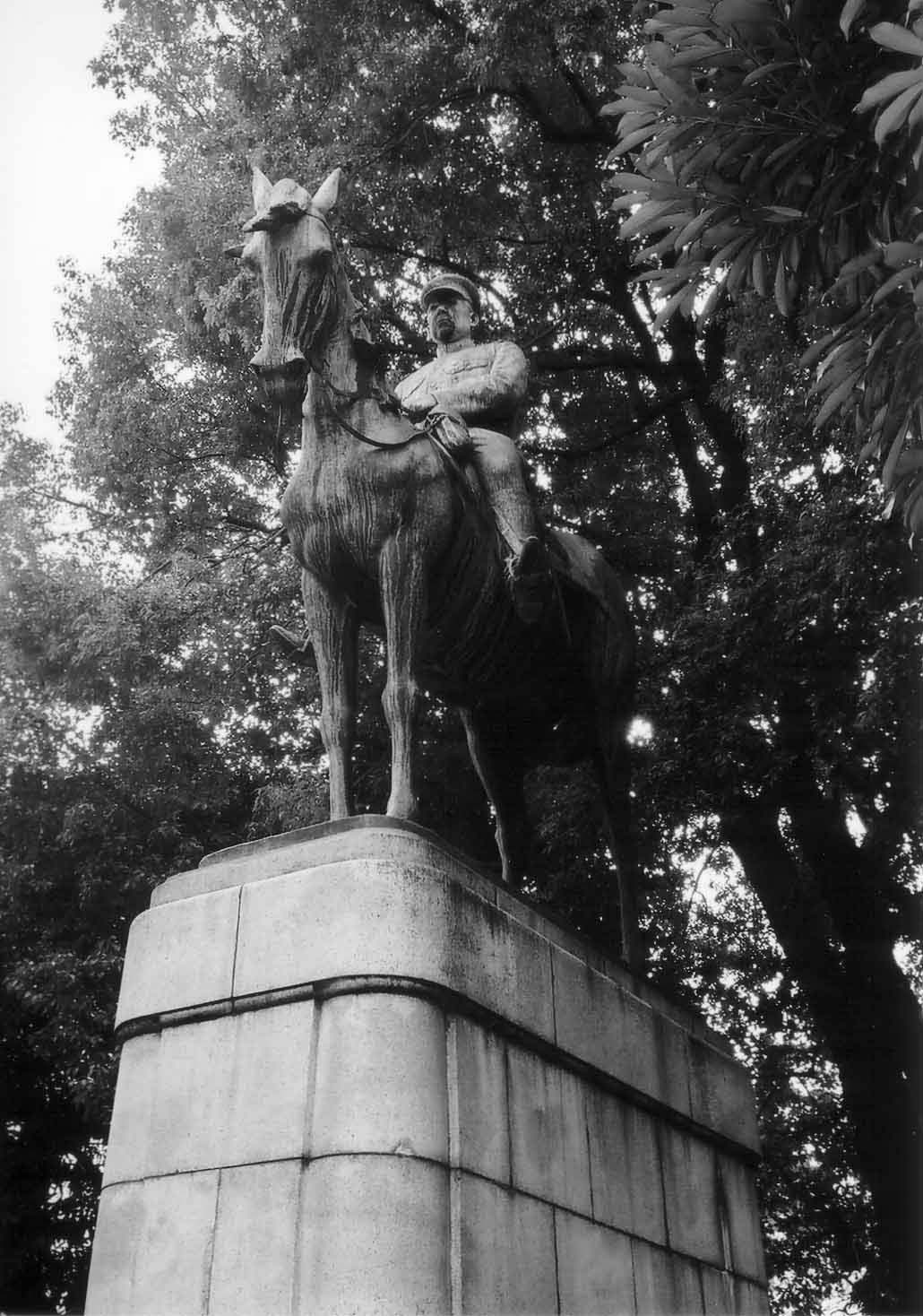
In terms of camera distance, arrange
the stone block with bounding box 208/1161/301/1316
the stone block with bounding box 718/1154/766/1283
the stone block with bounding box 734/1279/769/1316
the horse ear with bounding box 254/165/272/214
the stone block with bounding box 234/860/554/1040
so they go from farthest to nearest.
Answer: the stone block with bounding box 718/1154/766/1283 < the stone block with bounding box 734/1279/769/1316 < the horse ear with bounding box 254/165/272/214 < the stone block with bounding box 234/860/554/1040 < the stone block with bounding box 208/1161/301/1316

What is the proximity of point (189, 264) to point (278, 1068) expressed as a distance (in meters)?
10.7

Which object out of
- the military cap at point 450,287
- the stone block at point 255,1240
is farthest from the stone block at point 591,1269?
the military cap at point 450,287

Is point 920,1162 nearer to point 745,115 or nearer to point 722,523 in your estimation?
point 722,523

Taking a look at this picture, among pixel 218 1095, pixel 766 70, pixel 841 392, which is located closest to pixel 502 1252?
pixel 218 1095

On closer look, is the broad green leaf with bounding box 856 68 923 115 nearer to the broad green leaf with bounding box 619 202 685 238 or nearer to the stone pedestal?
the broad green leaf with bounding box 619 202 685 238

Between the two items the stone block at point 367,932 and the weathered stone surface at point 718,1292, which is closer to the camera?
the stone block at point 367,932

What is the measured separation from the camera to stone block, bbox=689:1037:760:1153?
6.99 m

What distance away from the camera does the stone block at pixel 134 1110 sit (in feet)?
16.6

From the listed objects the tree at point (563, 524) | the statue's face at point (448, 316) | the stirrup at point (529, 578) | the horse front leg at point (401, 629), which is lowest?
the horse front leg at point (401, 629)

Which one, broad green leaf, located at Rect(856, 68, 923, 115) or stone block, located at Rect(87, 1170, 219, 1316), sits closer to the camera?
broad green leaf, located at Rect(856, 68, 923, 115)

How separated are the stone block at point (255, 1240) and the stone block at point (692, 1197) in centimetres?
241

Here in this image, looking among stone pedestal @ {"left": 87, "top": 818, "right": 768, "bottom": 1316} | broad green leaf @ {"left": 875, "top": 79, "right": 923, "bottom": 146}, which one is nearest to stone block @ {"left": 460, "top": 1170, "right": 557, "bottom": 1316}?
stone pedestal @ {"left": 87, "top": 818, "right": 768, "bottom": 1316}

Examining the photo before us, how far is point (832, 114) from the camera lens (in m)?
5.50

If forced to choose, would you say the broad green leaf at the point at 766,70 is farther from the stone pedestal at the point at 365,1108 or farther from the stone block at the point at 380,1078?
the stone block at the point at 380,1078
